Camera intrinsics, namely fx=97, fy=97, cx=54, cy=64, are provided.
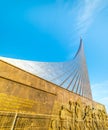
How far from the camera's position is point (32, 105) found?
3.76 meters

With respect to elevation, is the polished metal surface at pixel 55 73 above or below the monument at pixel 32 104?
above

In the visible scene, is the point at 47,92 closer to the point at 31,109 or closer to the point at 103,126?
the point at 31,109

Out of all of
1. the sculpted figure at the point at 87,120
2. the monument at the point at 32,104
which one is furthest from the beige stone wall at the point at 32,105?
the sculpted figure at the point at 87,120

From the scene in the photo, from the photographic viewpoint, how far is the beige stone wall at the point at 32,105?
3.09 m

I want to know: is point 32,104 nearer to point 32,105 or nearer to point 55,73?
point 32,105

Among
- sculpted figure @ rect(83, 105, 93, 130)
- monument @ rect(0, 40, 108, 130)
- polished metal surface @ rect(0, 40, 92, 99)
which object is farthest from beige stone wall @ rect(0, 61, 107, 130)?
polished metal surface @ rect(0, 40, 92, 99)

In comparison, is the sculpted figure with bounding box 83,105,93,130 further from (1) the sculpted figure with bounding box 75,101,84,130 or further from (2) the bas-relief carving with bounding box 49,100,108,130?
(1) the sculpted figure with bounding box 75,101,84,130

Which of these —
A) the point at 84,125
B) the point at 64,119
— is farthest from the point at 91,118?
the point at 64,119

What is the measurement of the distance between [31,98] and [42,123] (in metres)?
1.07

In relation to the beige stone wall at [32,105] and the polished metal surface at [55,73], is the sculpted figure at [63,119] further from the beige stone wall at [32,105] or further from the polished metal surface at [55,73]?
the polished metal surface at [55,73]

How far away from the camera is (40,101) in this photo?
4094 millimetres

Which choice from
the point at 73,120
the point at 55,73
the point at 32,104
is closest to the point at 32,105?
the point at 32,104

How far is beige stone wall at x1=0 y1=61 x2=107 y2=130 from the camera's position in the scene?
3.09 metres

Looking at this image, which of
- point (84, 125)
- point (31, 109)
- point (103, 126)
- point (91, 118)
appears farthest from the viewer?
point (103, 126)
